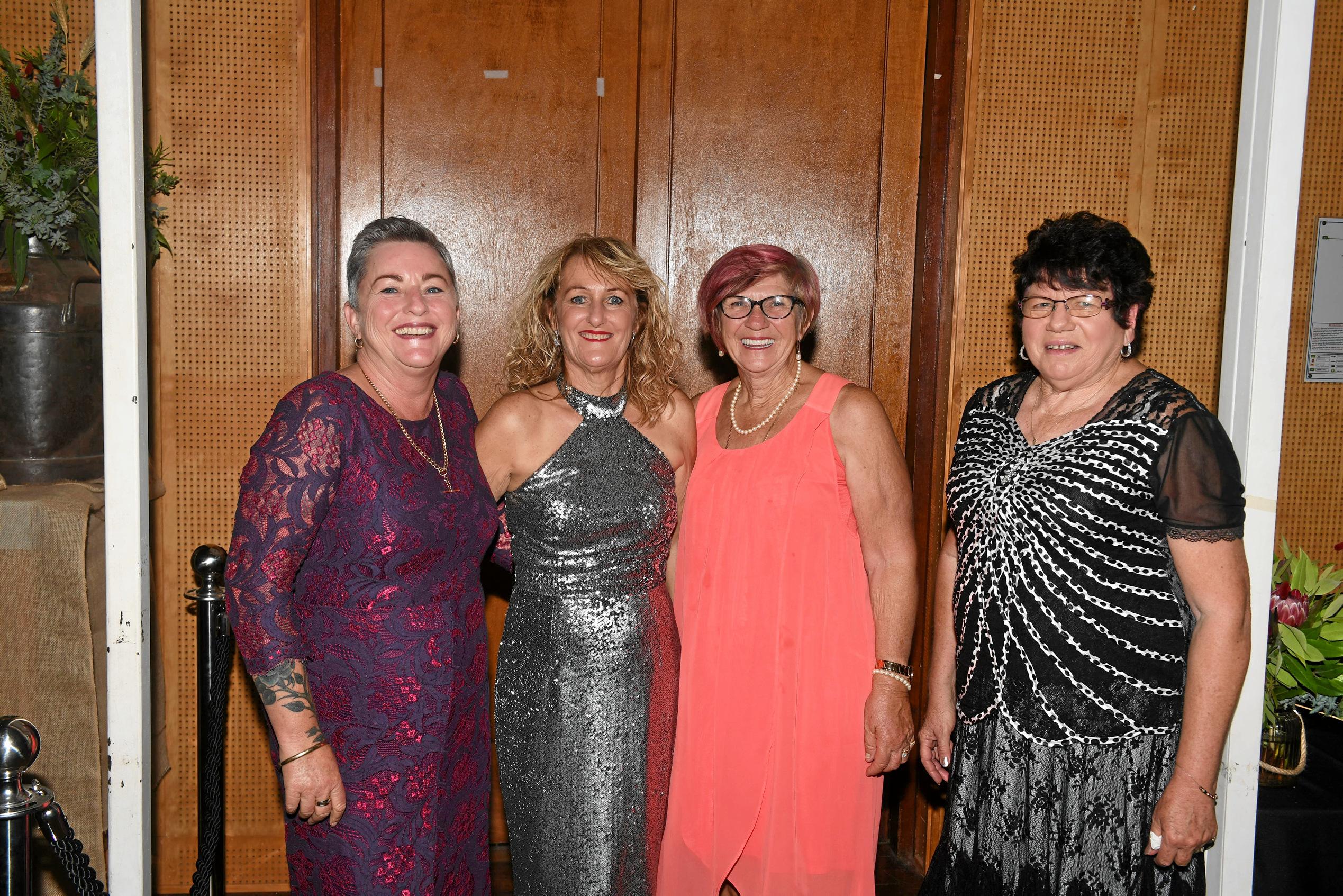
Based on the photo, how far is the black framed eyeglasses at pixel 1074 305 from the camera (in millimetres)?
1982

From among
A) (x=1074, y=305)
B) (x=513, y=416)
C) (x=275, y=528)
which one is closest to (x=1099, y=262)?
(x=1074, y=305)

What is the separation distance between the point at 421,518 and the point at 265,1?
219 centimetres

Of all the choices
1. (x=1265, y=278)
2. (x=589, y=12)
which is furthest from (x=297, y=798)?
(x=589, y=12)

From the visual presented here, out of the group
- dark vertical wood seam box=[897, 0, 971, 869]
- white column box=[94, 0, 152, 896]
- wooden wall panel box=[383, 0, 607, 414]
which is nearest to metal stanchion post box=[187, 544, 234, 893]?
white column box=[94, 0, 152, 896]

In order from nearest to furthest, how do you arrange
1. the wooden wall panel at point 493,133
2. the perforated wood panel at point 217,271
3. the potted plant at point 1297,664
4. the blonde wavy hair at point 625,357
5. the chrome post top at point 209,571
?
the chrome post top at point 209,571, the blonde wavy hair at point 625,357, the potted plant at point 1297,664, the perforated wood panel at point 217,271, the wooden wall panel at point 493,133

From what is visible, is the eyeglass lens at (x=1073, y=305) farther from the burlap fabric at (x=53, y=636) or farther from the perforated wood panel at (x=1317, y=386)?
the burlap fabric at (x=53, y=636)

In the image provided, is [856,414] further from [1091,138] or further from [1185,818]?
[1091,138]

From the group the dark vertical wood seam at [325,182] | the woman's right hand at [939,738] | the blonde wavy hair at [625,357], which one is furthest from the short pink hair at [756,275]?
the dark vertical wood seam at [325,182]

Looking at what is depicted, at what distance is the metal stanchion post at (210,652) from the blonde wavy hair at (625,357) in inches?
34.0

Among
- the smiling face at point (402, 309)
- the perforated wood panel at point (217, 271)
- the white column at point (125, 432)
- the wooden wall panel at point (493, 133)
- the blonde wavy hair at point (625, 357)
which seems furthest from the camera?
the wooden wall panel at point (493, 133)

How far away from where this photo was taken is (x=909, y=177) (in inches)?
143

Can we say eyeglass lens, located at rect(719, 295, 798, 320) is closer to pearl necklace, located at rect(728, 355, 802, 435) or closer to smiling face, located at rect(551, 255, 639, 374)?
pearl necklace, located at rect(728, 355, 802, 435)

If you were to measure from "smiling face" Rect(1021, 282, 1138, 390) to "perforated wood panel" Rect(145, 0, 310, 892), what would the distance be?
2.45 meters

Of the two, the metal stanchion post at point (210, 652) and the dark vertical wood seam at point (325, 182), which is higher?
the dark vertical wood seam at point (325, 182)
